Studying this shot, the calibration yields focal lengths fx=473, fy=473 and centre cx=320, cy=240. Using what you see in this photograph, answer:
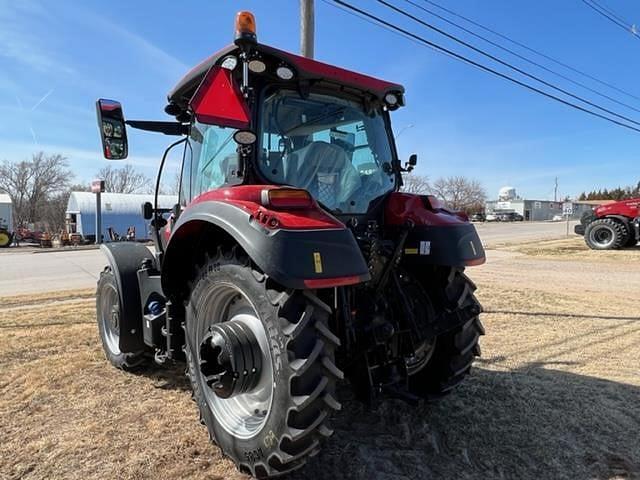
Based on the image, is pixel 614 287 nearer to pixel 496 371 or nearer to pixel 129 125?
pixel 496 371

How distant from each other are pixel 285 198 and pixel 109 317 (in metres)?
3.16

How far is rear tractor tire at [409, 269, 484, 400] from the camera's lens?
334cm

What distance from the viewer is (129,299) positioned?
4098mm

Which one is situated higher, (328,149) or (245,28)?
(245,28)

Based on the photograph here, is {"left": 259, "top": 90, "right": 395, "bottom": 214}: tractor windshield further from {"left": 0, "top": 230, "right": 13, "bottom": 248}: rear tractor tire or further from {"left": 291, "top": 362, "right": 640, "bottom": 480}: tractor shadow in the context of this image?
{"left": 0, "top": 230, "right": 13, "bottom": 248}: rear tractor tire

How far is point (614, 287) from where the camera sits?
33.0ft

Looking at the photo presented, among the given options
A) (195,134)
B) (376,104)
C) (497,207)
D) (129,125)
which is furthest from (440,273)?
(497,207)

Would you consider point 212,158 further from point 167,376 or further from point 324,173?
point 167,376

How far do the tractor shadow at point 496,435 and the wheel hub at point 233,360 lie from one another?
1.98 ft

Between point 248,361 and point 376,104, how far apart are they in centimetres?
206

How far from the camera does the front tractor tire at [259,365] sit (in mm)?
2256

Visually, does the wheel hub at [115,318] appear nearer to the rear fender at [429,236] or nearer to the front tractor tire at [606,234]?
the rear fender at [429,236]

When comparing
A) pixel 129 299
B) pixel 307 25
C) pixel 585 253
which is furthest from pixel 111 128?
pixel 585 253

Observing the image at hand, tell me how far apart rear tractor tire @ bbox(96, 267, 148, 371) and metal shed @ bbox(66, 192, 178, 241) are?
30.6 m
